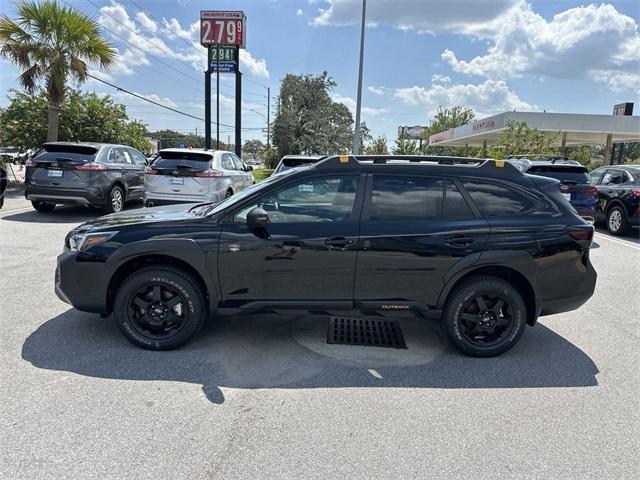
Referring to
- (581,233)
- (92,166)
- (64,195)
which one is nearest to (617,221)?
(581,233)

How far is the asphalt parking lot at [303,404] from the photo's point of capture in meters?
2.52

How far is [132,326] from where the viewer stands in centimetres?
378

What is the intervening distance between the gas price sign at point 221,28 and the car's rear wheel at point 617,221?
19391 mm

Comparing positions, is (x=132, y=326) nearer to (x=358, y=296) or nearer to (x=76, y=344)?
(x=76, y=344)

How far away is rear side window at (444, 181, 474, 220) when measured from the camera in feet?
12.7

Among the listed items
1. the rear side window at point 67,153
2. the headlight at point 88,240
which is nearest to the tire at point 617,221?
the headlight at point 88,240

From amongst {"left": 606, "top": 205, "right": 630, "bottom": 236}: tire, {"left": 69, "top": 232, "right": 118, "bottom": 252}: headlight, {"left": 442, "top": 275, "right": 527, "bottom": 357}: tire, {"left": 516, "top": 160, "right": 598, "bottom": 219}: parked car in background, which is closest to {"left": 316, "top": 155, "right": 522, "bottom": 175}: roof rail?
{"left": 442, "top": 275, "right": 527, "bottom": 357}: tire

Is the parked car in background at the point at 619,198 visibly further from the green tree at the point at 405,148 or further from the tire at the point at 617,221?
the green tree at the point at 405,148

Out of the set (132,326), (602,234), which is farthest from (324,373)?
(602,234)

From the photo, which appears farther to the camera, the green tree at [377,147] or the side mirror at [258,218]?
the green tree at [377,147]

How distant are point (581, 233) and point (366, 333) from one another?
2.11 meters

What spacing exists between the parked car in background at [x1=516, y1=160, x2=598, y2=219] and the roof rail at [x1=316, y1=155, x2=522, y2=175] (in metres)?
6.55

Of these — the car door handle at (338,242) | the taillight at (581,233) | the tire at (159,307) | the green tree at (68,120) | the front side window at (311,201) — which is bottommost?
the tire at (159,307)

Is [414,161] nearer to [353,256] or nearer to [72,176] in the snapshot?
[353,256]
